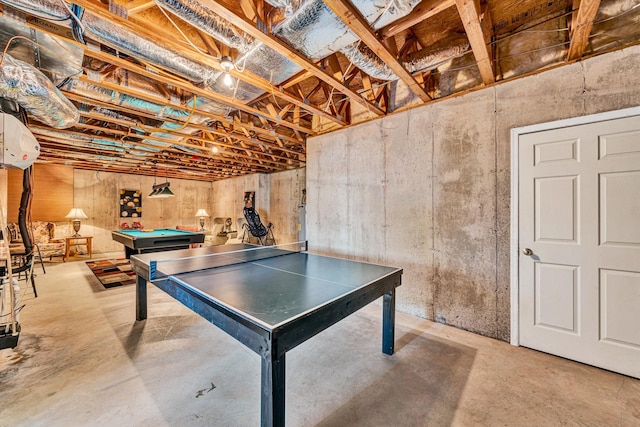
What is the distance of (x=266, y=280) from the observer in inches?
72.0

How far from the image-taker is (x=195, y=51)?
7.01 feet

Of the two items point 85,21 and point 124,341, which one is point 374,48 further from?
point 124,341

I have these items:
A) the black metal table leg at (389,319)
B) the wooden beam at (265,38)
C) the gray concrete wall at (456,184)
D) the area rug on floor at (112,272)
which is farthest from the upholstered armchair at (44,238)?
the black metal table leg at (389,319)

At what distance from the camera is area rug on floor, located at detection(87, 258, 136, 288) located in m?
4.40

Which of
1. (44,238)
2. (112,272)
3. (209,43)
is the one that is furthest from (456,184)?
(44,238)

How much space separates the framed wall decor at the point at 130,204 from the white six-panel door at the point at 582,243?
10.6 m

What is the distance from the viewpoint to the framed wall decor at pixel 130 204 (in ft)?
27.7

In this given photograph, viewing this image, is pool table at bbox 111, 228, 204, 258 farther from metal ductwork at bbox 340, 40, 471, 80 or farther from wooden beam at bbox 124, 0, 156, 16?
metal ductwork at bbox 340, 40, 471, 80

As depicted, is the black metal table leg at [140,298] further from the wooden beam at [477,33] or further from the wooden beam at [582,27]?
the wooden beam at [582,27]

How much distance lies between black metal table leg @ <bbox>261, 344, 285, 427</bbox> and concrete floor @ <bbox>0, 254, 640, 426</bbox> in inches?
20.0

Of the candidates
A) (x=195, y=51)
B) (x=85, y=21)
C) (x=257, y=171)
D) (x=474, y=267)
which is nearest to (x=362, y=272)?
(x=474, y=267)

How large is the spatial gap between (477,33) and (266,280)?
248cm

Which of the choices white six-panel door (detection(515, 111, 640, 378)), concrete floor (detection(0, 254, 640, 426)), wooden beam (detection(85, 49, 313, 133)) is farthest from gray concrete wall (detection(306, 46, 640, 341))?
wooden beam (detection(85, 49, 313, 133))

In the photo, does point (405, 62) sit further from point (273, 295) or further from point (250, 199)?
point (250, 199)
